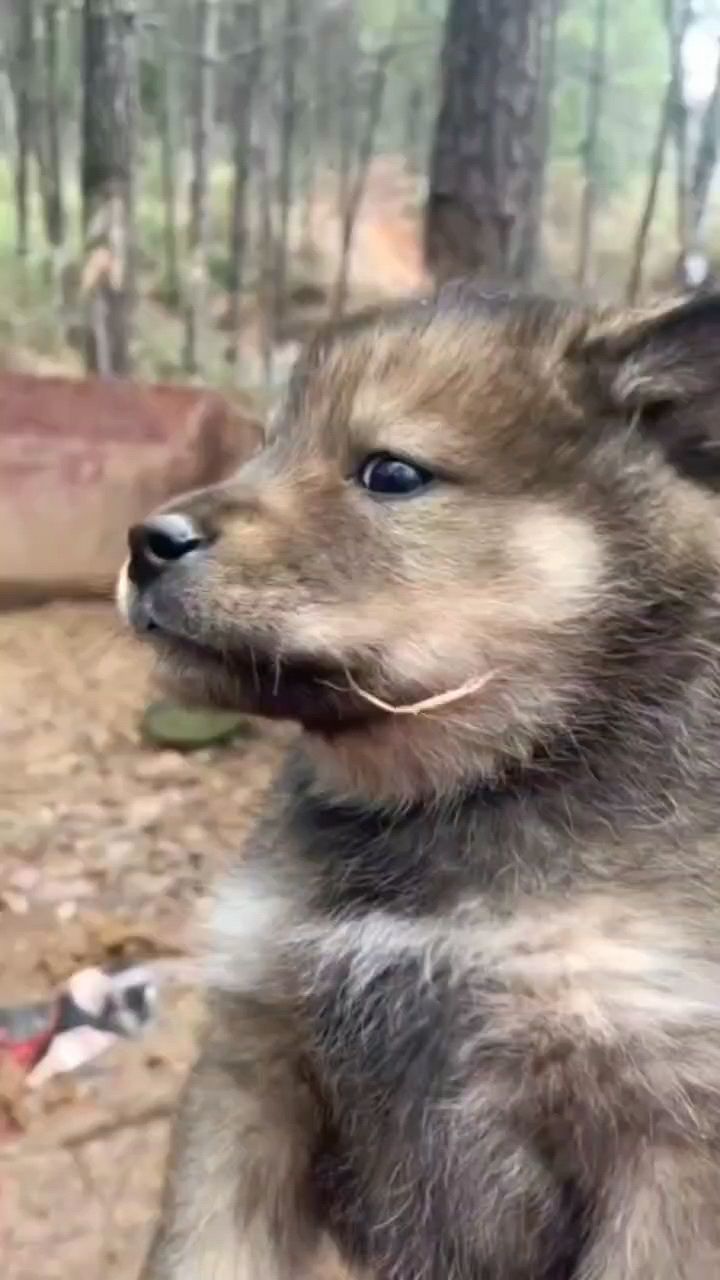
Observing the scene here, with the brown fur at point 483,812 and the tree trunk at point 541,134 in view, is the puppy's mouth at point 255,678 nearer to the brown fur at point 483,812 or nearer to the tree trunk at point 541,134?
the brown fur at point 483,812

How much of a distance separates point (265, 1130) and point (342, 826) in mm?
256

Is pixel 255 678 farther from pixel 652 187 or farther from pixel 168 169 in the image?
pixel 168 169

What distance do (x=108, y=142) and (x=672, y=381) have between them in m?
1.92

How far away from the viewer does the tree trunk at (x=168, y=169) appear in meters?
3.23

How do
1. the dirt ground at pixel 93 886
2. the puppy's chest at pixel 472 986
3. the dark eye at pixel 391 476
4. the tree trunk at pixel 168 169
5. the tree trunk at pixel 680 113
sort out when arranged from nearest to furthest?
the puppy's chest at pixel 472 986
the dark eye at pixel 391 476
the dirt ground at pixel 93 886
the tree trunk at pixel 680 113
the tree trunk at pixel 168 169

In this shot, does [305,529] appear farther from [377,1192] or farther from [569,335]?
[377,1192]

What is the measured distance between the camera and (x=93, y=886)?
2.80m

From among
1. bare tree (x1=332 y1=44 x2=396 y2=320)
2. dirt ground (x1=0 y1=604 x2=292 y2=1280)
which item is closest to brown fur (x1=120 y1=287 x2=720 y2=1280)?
dirt ground (x1=0 y1=604 x2=292 y2=1280)

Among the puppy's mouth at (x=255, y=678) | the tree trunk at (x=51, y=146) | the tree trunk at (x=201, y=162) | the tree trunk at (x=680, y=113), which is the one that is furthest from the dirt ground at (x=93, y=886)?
the tree trunk at (x=680, y=113)

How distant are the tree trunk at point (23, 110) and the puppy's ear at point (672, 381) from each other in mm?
1876

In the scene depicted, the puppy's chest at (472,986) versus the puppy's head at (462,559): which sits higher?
the puppy's head at (462,559)

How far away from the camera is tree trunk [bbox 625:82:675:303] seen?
3025 millimetres

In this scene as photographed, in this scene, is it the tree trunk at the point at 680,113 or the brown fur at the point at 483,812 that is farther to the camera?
the tree trunk at the point at 680,113

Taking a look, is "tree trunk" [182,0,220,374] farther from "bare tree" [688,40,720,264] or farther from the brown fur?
the brown fur
